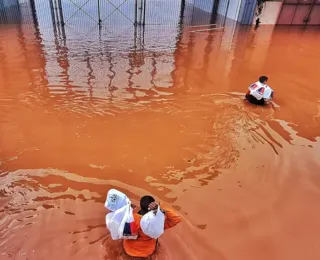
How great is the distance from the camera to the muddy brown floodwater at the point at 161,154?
384 centimetres

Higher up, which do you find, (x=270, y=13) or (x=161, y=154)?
(x=270, y=13)

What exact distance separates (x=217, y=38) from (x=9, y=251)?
1286 cm

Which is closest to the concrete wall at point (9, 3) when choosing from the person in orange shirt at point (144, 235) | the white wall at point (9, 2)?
the white wall at point (9, 2)

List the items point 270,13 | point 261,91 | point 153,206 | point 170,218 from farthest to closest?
point 270,13 < point 261,91 < point 170,218 < point 153,206

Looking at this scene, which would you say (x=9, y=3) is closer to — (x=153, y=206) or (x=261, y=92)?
(x=261, y=92)

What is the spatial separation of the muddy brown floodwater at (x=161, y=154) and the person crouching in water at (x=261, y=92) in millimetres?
243

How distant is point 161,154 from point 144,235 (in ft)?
8.08

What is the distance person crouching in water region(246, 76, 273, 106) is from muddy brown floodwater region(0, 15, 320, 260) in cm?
24

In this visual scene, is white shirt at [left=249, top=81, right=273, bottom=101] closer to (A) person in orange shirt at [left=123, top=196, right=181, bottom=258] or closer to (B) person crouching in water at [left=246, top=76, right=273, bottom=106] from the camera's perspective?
(B) person crouching in water at [left=246, top=76, right=273, bottom=106]

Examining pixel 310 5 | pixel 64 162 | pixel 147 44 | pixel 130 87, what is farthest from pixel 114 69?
pixel 310 5

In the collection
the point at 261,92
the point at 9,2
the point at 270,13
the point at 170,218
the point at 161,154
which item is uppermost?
the point at 270,13

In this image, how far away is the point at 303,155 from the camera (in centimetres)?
555

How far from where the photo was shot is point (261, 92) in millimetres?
6965

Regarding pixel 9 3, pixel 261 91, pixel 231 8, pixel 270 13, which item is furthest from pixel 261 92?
pixel 9 3
